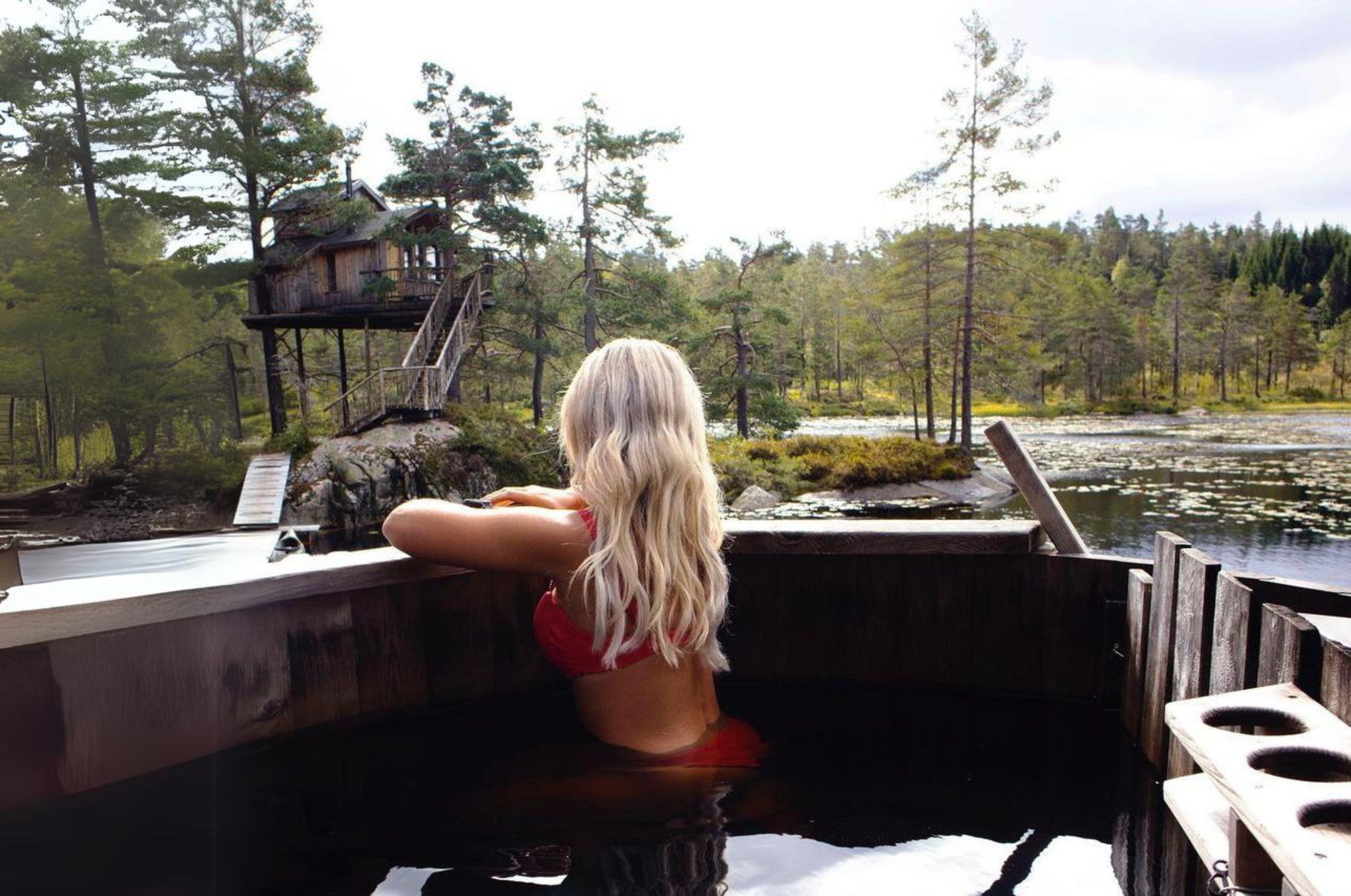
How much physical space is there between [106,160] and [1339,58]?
4506cm

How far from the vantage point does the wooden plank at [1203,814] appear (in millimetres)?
1390

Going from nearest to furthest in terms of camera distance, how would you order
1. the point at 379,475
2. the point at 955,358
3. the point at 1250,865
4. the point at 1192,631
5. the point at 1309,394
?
the point at 1250,865 → the point at 1192,631 → the point at 379,475 → the point at 955,358 → the point at 1309,394

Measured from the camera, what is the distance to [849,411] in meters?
42.8

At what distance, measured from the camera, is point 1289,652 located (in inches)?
71.6

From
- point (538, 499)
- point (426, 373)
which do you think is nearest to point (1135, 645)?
point (538, 499)

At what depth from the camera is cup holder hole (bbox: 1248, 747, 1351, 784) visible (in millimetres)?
1321

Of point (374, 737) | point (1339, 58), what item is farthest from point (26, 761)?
point (1339, 58)

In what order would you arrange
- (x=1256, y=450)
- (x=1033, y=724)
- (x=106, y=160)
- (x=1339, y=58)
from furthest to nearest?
(x=1339, y=58) < (x=1256, y=450) < (x=106, y=160) < (x=1033, y=724)

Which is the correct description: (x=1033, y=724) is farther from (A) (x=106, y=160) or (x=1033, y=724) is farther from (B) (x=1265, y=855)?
(A) (x=106, y=160)

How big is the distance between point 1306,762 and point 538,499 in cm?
166

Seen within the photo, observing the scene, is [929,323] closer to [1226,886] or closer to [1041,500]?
[1041,500]

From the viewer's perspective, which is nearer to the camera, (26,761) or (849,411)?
(26,761)

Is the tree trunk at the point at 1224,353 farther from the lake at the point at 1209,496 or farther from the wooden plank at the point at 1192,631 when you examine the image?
the wooden plank at the point at 1192,631

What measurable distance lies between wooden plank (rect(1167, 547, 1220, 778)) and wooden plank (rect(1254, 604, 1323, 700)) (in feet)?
0.73
